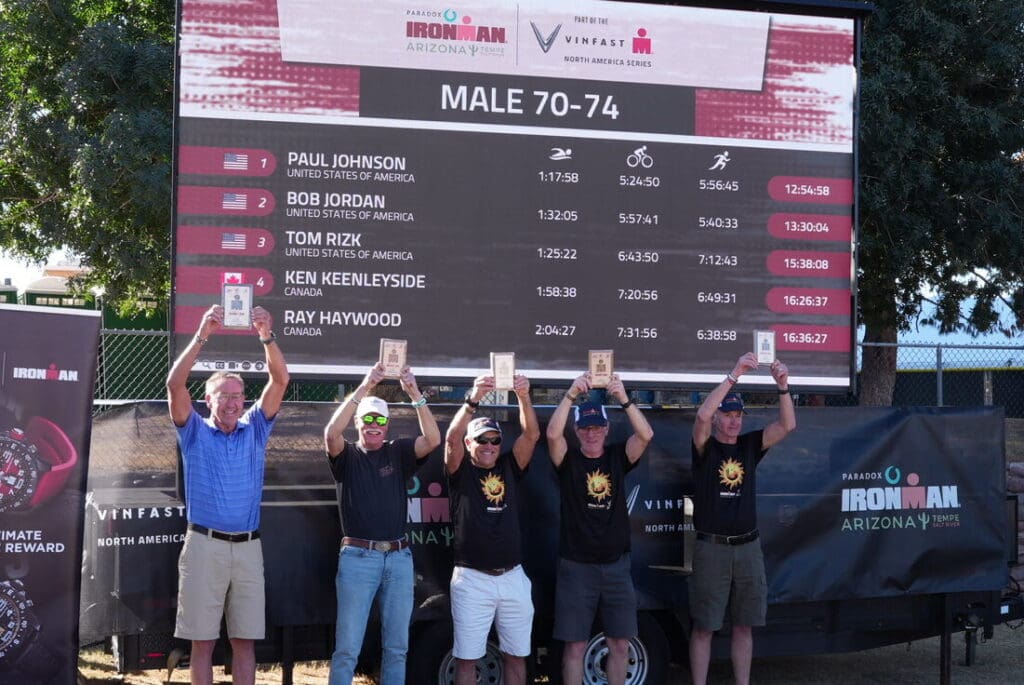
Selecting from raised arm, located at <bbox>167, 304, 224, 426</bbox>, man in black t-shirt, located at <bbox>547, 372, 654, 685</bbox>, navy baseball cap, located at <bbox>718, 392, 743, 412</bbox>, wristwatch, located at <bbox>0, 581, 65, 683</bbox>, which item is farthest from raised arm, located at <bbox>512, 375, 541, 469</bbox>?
wristwatch, located at <bbox>0, 581, 65, 683</bbox>

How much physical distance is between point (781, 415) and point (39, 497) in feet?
14.4

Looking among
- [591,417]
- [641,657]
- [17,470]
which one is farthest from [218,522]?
[641,657]

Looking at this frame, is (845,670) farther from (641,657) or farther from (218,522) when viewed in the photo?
(218,522)

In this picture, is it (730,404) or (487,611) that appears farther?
(730,404)

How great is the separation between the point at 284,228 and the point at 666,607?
133 inches

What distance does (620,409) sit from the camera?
763 cm

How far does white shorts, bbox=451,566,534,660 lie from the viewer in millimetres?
6551

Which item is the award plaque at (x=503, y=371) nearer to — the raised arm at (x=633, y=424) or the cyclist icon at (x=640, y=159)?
the raised arm at (x=633, y=424)

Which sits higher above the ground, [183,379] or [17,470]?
[183,379]

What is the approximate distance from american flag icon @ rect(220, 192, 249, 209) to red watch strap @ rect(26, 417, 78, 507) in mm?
1689

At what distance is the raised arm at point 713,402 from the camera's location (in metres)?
7.14

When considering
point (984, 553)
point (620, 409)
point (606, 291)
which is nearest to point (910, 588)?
point (984, 553)

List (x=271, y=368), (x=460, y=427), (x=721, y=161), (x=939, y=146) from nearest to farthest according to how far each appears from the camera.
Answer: (x=271, y=368) < (x=460, y=427) < (x=721, y=161) < (x=939, y=146)

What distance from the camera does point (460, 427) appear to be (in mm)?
6680
